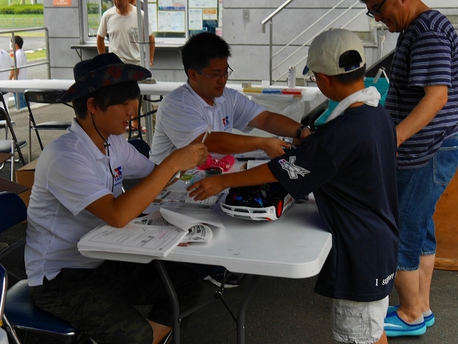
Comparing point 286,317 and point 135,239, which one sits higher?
point 135,239

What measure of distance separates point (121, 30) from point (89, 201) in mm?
5899

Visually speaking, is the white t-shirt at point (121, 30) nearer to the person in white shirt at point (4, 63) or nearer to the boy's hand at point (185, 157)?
the person in white shirt at point (4, 63)

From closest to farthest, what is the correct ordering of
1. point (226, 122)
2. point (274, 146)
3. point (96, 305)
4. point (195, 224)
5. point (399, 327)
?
Result: point (195, 224)
point (96, 305)
point (274, 146)
point (399, 327)
point (226, 122)

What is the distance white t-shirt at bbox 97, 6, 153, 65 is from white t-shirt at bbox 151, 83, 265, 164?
4.57 metres

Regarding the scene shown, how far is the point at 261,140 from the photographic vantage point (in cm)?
261

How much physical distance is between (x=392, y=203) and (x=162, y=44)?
8820 millimetres

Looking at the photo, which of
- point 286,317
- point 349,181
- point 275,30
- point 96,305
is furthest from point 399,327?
point 275,30

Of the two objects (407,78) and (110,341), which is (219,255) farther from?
(407,78)

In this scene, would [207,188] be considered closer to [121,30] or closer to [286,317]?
[286,317]

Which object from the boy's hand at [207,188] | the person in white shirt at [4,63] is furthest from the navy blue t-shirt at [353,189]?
the person in white shirt at [4,63]

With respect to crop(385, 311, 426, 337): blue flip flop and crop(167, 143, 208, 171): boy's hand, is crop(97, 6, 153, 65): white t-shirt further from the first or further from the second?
crop(167, 143, 208, 171): boy's hand

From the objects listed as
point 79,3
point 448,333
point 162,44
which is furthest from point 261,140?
A: point 79,3

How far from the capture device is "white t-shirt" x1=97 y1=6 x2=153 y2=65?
7.43 m

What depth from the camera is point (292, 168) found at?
74.9 inches
